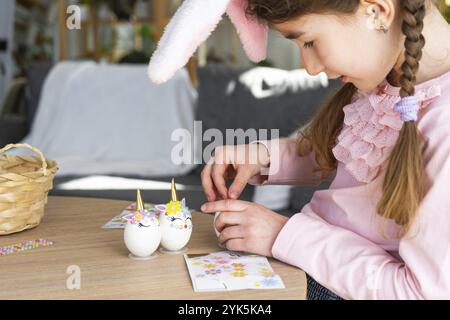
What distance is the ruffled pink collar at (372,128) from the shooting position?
0.80 meters

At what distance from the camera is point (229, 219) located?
2.86 feet

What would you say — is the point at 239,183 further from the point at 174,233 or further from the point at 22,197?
the point at 22,197

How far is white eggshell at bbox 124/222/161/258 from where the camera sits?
0.84 metres

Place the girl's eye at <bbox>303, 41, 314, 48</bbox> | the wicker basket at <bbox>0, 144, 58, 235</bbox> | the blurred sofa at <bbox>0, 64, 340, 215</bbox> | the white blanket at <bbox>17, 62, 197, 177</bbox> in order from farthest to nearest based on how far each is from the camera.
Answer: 1. the white blanket at <bbox>17, 62, 197, 177</bbox>
2. the blurred sofa at <bbox>0, 64, 340, 215</bbox>
3. the wicker basket at <bbox>0, 144, 58, 235</bbox>
4. the girl's eye at <bbox>303, 41, 314, 48</bbox>

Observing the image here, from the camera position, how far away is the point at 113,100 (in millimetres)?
2639

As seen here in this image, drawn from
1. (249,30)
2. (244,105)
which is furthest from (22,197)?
(244,105)

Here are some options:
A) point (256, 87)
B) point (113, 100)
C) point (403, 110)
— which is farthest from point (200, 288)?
point (113, 100)

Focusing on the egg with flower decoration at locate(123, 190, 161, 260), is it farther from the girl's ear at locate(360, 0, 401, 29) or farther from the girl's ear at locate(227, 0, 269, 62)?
the girl's ear at locate(360, 0, 401, 29)

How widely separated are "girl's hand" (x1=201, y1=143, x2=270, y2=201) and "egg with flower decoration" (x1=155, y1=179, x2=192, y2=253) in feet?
0.38

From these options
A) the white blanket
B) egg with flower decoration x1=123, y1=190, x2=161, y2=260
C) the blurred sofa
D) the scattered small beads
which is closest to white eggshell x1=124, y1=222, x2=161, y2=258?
egg with flower decoration x1=123, y1=190, x2=161, y2=260

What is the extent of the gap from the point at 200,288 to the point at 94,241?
28cm
